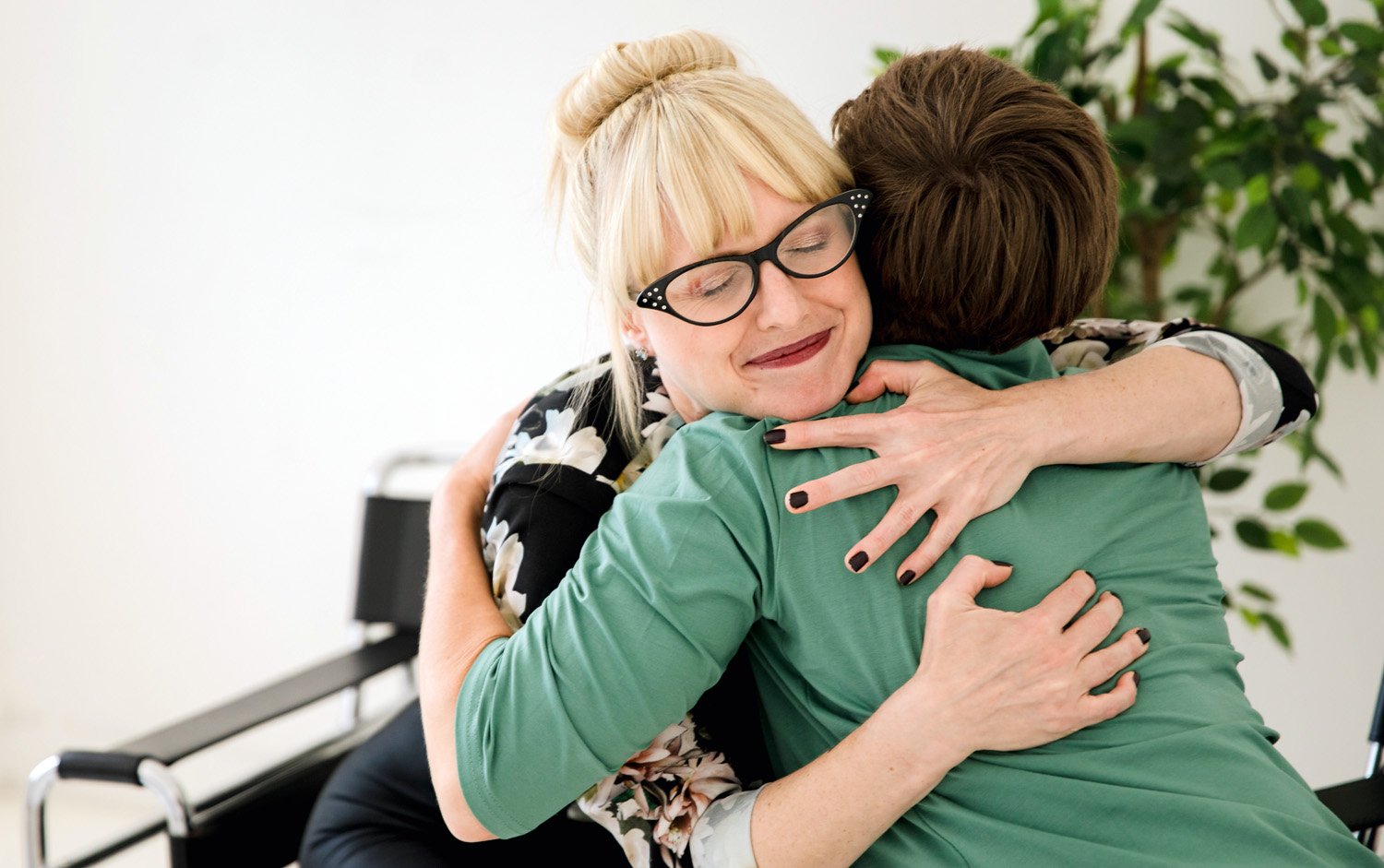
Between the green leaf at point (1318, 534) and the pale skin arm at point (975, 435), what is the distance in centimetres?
88

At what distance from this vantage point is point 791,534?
0.96 metres

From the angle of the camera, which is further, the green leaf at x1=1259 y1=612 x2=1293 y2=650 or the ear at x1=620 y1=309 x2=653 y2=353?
the green leaf at x1=1259 y1=612 x2=1293 y2=650

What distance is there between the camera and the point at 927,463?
98 centimetres

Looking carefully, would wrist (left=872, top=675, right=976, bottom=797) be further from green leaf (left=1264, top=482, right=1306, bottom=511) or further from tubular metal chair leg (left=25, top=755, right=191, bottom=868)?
green leaf (left=1264, top=482, right=1306, bottom=511)

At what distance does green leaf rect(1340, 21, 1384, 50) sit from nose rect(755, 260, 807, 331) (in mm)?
1218

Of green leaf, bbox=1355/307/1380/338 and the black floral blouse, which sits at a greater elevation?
green leaf, bbox=1355/307/1380/338

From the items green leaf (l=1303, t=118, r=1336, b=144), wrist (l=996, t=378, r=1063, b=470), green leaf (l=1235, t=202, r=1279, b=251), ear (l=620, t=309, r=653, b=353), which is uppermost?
green leaf (l=1303, t=118, r=1336, b=144)

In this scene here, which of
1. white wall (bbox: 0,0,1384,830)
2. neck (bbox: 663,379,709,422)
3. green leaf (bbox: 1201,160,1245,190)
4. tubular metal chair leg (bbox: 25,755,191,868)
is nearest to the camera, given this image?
neck (bbox: 663,379,709,422)

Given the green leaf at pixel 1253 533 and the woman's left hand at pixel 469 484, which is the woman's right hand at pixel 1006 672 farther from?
the green leaf at pixel 1253 533

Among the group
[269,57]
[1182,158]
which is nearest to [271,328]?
[269,57]

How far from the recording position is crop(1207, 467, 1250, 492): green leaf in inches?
72.7

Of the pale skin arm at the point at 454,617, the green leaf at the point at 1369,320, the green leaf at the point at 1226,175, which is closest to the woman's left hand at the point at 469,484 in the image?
the pale skin arm at the point at 454,617

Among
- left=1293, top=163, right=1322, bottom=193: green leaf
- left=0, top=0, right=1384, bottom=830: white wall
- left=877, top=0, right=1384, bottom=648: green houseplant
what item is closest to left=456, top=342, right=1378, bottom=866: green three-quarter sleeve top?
left=877, top=0, right=1384, bottom=648: green houseplant

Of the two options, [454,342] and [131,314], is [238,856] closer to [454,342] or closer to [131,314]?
[454,342]
